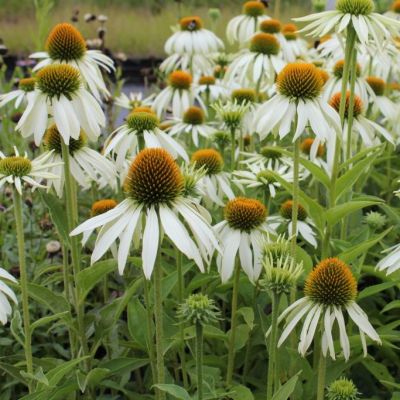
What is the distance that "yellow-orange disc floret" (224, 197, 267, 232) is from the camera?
146 cm

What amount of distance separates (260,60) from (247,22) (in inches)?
22.1

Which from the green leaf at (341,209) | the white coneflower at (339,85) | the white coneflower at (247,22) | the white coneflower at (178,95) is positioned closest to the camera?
the green leaf at (341,209)

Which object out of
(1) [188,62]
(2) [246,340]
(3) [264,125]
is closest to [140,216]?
(3) [264,125]

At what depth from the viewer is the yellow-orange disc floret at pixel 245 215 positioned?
1.46 metres

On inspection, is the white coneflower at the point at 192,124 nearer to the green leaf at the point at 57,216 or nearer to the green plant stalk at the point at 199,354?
the green leaf at the point at 57,216

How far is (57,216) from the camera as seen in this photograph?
1471 mm

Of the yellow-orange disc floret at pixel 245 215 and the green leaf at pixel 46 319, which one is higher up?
the yellow-orange disc floret at pixel 245 215

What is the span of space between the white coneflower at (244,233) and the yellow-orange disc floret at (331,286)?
0.21m

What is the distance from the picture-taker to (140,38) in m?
7.26

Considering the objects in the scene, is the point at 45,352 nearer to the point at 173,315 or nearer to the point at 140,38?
the point at 173,315

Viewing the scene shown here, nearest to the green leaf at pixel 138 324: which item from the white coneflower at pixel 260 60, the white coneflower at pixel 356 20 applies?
the white coneflower at pixel 356 20

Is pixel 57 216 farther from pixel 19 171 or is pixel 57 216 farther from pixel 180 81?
pixel 180 81

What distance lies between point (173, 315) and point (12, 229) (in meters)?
0.99

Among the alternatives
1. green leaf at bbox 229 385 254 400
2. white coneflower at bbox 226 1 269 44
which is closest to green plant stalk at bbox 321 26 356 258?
green leaf at bbox 229 385 254 400
